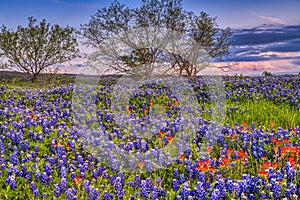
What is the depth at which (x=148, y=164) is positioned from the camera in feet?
22.0

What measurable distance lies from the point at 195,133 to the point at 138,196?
11.4ft

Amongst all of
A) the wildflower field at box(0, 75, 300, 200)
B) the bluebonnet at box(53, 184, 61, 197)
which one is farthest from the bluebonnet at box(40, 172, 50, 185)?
the bluebonnet at box(53, 184, 61, 197)

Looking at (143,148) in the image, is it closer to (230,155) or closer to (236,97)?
(230,155)

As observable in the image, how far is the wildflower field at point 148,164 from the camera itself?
5418 millimetres

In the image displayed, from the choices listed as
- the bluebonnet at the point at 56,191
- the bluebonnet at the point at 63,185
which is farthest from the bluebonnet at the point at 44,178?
the bluebonnet at the point at 56,191

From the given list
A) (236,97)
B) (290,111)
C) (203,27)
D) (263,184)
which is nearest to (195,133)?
(263,184)

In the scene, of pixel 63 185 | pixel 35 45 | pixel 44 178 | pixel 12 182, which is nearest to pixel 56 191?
pixel 63 185

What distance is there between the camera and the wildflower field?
17.8 ft

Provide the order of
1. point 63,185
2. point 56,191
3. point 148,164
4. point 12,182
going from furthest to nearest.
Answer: point 148,164 → point 12,182 → point 63,185 → point 56,191

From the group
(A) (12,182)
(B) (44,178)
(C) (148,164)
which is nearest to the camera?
(A) (12,182)

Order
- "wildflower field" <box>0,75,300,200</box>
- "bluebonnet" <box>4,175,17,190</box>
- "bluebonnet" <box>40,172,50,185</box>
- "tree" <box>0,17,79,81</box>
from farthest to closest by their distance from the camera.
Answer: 1. "tree" <box>0,17,79,81</box>
2. "bluebonnet" <box>40,172,50,185</box>
3. "bluebonnet" <box>4,175,17,190</box>
4. "wildflower field" <box>0,75,300,200</box>

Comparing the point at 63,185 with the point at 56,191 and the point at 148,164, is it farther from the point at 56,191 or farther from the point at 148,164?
the point at 148,164

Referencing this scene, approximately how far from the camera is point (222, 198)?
17.1 ft

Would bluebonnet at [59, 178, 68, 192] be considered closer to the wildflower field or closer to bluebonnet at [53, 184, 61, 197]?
the wildflower field
